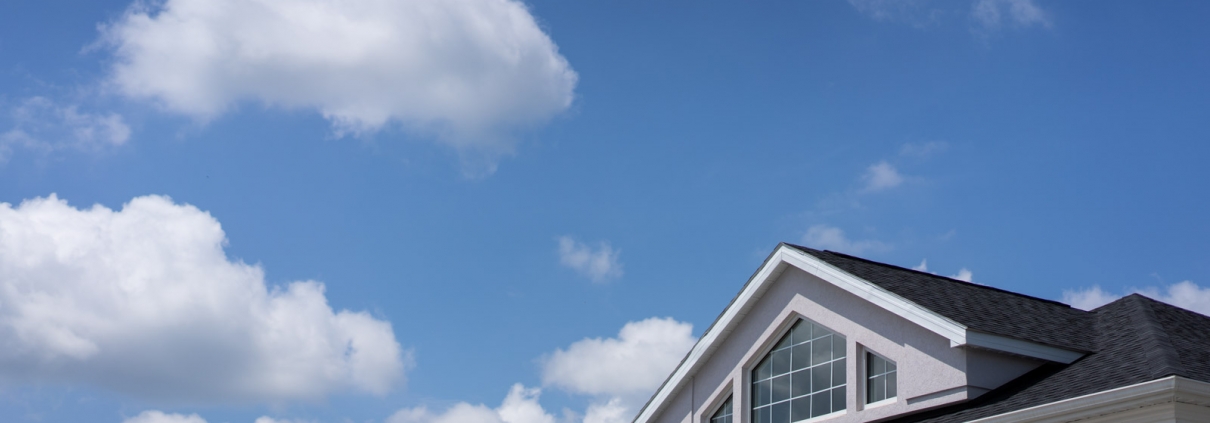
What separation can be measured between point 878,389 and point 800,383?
1.79 m

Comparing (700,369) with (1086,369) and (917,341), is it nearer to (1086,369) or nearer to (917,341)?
(917,341)

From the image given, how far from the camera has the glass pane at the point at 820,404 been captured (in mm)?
17625

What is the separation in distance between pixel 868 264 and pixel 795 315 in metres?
1.67

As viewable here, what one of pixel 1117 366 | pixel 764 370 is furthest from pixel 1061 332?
pixel 764 370

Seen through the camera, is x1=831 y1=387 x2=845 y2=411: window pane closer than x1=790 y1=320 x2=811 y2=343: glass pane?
Yes

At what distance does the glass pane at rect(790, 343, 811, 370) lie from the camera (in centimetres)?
1845

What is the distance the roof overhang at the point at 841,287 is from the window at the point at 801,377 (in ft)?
3.13

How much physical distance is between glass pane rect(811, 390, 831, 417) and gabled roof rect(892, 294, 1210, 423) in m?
1.69

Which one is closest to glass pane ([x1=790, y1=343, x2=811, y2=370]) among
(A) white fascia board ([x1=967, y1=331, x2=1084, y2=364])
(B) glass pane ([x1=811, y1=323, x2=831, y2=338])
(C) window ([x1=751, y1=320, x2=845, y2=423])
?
(C) window ([x1=751, y1=320, x2=845, y2=423])

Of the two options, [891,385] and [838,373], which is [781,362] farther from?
[891,385]

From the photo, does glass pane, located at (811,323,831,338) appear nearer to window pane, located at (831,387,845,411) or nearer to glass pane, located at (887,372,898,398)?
window pane, located at (831,387,845,411)

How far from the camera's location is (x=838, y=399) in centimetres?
1744


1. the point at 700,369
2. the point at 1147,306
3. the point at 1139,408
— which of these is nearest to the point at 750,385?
the point at 700,369

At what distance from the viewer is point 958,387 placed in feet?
50.7
